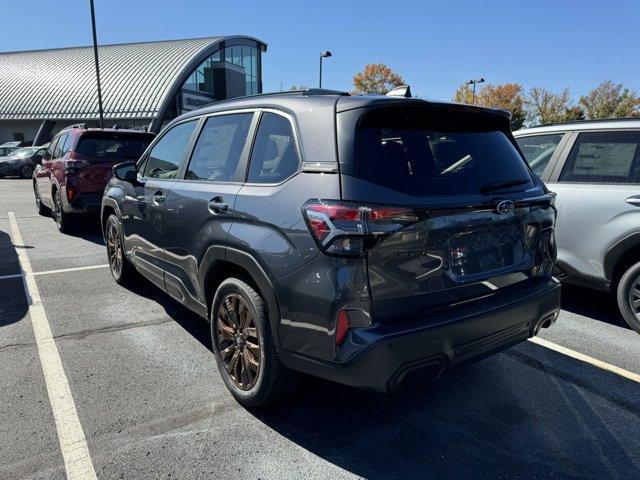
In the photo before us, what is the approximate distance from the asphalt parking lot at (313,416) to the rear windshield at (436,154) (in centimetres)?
139

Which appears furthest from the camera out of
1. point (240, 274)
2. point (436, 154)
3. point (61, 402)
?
point (61, 402)

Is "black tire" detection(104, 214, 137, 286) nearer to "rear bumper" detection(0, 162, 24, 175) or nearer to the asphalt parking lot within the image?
the asphalt parking lot

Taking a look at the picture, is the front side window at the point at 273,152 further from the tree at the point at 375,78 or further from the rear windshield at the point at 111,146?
the tree at the point at 375,78

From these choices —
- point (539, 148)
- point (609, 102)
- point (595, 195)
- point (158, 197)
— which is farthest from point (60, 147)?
point (609, 102)

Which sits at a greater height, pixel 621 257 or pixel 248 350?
pixel 621 257

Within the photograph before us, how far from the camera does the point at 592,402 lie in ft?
10.4

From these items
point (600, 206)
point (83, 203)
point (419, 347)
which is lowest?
point (83, 203)

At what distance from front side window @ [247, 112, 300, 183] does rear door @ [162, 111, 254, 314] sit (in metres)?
0.13

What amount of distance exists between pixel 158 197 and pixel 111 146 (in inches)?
200

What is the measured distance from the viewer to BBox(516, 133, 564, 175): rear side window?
502cm

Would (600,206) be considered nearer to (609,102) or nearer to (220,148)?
(220,148)

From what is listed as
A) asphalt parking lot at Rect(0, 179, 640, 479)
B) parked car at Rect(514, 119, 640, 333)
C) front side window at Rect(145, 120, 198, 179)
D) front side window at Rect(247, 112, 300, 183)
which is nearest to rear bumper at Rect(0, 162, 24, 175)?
asphalt parking lot at Rect(0, 179, 640, 479)

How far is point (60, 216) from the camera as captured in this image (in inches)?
342

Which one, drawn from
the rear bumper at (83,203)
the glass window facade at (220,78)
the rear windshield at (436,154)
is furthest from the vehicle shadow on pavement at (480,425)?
the glass window facade at (220,78)
